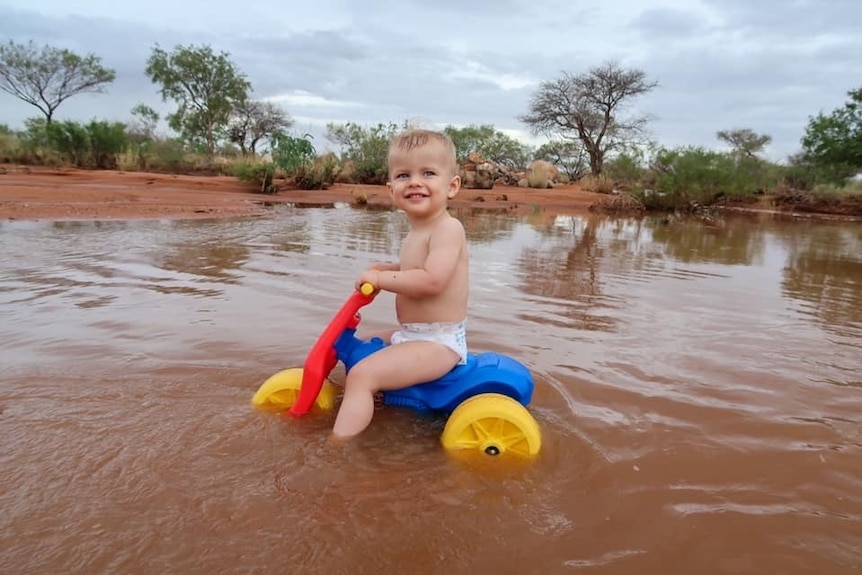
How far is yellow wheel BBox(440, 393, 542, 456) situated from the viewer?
6.77ft

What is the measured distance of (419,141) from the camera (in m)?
2.38

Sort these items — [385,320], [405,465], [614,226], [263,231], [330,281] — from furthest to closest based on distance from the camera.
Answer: [614,226] < [263,231] < [330,281] < [385,320] < [405,465]

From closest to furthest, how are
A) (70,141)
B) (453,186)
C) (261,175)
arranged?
(453,186) → (261,175) → (70,141)

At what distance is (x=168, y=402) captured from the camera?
7.61 ft

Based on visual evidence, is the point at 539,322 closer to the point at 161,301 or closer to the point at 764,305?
the point at 764,305

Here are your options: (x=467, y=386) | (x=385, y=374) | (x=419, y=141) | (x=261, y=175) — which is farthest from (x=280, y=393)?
(x=261, y=175)

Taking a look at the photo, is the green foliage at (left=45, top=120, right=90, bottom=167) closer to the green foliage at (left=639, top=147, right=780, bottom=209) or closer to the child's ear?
the green foliage at (left=639, top=147, right=780, bottom=209)

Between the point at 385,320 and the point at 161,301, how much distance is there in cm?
150

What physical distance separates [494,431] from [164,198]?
11526 mm

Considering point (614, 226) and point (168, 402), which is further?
point (614, 226)

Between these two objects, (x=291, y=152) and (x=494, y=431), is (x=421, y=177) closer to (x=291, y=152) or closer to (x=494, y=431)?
(x=494, y=431)

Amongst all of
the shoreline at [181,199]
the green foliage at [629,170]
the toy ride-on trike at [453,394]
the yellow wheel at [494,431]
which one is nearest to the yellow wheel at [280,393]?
the toy ride-on trike at [453,394]

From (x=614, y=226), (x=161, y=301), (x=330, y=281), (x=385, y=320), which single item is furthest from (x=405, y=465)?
(x=614, y=226)

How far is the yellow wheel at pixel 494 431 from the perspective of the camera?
6.77 ft
